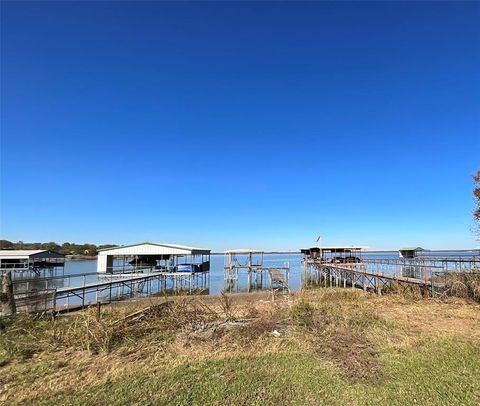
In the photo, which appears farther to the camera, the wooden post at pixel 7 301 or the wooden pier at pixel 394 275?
the wooden pier at pixel 394 275

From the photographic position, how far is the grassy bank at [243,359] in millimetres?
5066

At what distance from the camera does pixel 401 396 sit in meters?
4.96

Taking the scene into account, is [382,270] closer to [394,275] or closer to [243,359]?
[394,275]

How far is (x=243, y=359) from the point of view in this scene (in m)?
Answer: 6.80

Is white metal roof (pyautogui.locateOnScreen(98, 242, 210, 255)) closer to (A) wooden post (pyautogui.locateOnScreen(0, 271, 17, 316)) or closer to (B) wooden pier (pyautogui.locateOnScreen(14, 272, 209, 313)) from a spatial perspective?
(B) wooden pier (pyautogui.locateOnScreen(14, 272, 209, 313))

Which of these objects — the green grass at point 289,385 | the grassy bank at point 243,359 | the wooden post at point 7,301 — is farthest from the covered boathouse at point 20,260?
the green grass at point 289,385

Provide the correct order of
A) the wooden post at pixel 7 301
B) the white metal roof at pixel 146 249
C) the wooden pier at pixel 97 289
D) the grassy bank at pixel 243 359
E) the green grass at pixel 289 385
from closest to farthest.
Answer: the green grass at pixel 289 385 → the grassy bank at pixel 243 359 → the wooden post at pixel 7 301 → the wooden pier at pixel 97 289 → the white metal roof at pixel 146 249

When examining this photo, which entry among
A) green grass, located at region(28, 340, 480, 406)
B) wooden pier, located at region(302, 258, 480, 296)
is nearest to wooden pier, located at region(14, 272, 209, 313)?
green grass, located at region(28, 340, 480, 406)

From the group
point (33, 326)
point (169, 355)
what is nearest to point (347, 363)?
point (169, 355)

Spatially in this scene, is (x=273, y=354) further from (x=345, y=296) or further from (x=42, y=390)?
(x=345, y=296)

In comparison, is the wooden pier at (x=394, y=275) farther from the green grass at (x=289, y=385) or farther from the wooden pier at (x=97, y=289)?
the wooden pier at (x=97, y=289)

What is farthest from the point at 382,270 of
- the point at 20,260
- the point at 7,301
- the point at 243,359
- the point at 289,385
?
the point at 20,260

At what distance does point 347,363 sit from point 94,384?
4.22 metres

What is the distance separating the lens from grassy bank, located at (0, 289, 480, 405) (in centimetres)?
507
